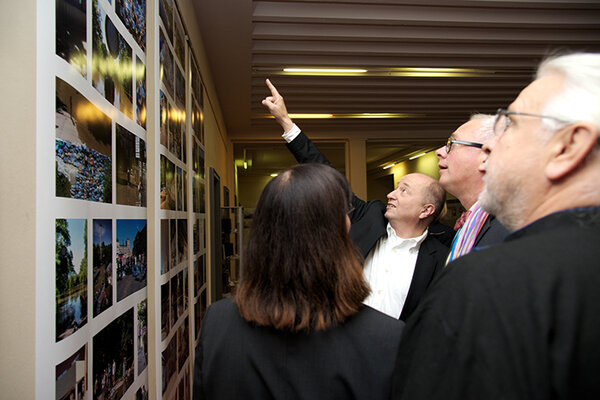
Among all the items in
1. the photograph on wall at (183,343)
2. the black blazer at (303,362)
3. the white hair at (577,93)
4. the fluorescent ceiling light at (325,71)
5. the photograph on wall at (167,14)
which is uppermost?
the fluorescent ceiling light at (325,71)

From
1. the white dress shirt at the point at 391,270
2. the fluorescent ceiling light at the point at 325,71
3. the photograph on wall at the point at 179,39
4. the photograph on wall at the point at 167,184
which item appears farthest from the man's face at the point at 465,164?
the fluorescent ceiling light at the point at 325,71

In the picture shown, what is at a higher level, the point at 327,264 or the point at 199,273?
the point at 327,264

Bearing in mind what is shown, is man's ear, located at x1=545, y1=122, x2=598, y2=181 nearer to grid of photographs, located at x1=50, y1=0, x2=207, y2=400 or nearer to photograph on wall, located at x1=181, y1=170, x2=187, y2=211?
grid of photographs, located at x1=50, y1=0, x2=207, y2=400

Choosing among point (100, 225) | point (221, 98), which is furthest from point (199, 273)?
point (221, 98)

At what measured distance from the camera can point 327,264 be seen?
1022 millimetres

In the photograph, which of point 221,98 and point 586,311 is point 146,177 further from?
point 221,98

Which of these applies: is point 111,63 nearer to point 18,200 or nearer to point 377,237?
point 18,200

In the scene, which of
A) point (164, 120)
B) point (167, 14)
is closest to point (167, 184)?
point (164, 120)

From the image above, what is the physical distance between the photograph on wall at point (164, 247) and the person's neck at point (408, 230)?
4.49ft

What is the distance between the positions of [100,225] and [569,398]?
125 cm

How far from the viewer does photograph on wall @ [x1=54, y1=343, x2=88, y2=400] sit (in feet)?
3.22

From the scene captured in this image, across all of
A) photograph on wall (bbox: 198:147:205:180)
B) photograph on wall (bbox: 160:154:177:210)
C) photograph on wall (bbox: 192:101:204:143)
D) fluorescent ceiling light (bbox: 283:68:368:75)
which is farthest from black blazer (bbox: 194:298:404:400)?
Result: fluorescent ceiling light (bbox: 283:68:368:75)

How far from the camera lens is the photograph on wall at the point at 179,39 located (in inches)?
99.0

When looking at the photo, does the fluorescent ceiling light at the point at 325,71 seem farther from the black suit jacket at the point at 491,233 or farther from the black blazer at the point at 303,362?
the black blazer at the point at 303,362
